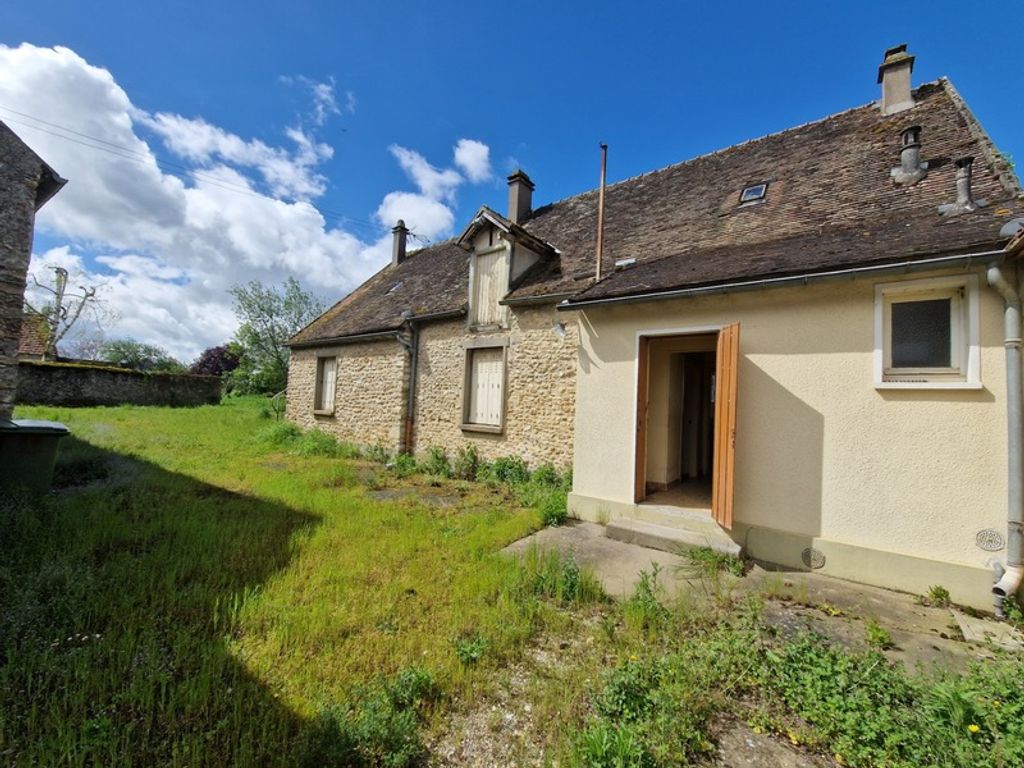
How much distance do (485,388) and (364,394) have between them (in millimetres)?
4216

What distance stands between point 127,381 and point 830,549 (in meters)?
27.9

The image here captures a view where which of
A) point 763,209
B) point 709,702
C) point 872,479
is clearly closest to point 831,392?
point 872,479

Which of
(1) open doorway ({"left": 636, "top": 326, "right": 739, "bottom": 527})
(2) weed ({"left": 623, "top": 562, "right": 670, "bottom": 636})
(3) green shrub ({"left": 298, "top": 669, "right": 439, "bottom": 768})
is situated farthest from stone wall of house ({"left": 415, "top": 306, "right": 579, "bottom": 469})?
(3) green shrub ({"left": 298, "top": 669, "right": 439, "bottom": 768})

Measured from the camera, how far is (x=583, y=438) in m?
6.27

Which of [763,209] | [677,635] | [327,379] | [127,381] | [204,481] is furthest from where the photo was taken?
[127,381]

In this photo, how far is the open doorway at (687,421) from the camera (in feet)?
15.9

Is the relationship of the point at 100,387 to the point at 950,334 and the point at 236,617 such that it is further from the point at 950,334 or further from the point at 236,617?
the point at 950,334

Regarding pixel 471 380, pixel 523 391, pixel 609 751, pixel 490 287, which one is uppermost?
pixel 490 287

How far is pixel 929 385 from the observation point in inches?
159

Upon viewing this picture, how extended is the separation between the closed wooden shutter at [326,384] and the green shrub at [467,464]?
5.57 metres

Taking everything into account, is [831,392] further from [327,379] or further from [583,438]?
[327,379]

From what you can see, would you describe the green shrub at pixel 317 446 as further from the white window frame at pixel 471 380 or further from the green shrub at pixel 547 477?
the green shrub at pixel 547 477

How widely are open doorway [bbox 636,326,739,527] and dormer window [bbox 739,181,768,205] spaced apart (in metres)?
2.78

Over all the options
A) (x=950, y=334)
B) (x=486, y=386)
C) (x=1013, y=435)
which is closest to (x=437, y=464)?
(x=486, y=386)
